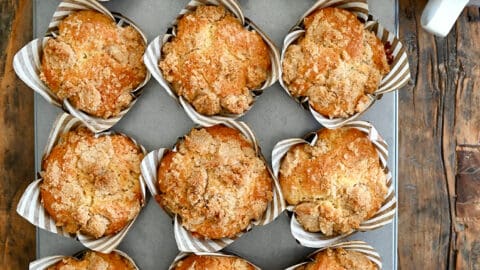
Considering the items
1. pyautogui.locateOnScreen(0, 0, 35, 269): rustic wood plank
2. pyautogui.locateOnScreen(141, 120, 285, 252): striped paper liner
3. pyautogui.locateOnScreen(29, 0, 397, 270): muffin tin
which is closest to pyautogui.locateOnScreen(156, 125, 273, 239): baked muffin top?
pyautogui.locateOnScreen(141, 120, 285, 252): striped paper liner

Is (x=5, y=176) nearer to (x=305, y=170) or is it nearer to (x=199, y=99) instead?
(x=199, y=99)

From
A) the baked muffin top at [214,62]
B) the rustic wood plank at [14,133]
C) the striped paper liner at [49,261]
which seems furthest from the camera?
the rustic wood plank at [14,133]

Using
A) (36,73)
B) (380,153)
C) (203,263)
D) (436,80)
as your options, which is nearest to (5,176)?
(36,73)

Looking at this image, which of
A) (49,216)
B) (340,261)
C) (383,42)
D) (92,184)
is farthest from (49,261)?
(383,42)

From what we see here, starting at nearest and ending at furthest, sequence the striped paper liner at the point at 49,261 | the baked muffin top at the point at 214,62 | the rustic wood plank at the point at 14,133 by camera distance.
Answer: the baked muffin top at the point at 214,62, the striped paper liner at the point at 49,261, the rustic wood plank at the point at 14,133

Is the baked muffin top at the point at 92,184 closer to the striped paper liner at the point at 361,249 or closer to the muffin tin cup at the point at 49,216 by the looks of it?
the muffin tin cup at the point at 49,216

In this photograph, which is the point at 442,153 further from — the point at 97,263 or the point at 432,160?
the point at 97,263

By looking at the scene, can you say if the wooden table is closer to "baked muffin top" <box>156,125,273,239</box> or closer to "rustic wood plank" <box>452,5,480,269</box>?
"rustic wood plank" <box>452,5,480,269</box>

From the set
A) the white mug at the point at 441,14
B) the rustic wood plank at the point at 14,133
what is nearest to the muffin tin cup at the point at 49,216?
the rustic wood plank at the point at 14,133
